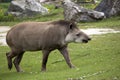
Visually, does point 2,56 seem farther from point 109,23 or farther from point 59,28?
point 109,23

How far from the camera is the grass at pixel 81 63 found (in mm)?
11629

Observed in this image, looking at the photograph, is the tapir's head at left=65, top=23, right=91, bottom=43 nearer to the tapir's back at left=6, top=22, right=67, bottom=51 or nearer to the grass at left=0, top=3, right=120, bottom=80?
the tapir's back at left=6, top=22, right=67, bottom=51

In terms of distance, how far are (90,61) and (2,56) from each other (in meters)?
4.61

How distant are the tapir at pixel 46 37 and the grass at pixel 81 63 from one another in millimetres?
746

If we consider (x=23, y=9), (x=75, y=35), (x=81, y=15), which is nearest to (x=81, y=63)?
(x=75, y=35)

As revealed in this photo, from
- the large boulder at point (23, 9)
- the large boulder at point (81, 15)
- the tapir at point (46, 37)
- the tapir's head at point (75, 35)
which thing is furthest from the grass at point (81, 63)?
the large boulder at point (23, 9)

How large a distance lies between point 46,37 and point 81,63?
1.84 meters

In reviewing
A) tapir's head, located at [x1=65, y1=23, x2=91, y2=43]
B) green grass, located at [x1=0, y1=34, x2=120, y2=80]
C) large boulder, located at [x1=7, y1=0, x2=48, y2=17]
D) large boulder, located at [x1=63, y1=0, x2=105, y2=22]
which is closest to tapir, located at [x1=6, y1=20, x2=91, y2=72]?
tapir's head, located at [x1=65, y1=23, x2=91, y2=43]

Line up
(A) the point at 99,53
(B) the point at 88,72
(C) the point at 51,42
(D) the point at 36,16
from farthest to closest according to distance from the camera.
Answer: (D) the point at 36,16
(A) the point at 99,53
(C) the point at 51,42
(B) the point at 88,72

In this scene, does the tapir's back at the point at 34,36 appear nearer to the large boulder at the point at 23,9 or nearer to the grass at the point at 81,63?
the grass at the point at 81,63

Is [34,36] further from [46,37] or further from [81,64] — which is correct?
[81,64]

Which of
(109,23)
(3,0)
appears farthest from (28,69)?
(3,0)

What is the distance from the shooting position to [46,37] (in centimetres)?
1354

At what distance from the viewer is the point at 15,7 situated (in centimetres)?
3388
